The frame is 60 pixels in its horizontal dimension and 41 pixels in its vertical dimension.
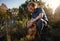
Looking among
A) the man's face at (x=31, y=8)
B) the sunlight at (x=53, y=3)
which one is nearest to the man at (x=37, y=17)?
the man's face at (x=31, y=8)

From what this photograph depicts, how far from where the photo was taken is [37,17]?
4.33 meters

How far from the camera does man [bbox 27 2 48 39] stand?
4285mm

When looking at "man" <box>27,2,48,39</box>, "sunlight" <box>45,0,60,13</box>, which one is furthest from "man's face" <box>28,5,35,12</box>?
"sunlight" <box>45,0,60,13</box>

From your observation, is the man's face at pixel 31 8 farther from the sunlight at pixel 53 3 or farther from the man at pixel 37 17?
the sunlight at pixel 53 3

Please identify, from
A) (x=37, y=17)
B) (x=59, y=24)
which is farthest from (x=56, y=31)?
(x=37, y=17)

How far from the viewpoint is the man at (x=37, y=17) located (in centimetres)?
429

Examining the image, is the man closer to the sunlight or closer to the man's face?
the man's face

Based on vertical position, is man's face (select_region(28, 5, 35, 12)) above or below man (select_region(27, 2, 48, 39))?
above

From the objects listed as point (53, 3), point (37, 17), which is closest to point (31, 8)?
point (37, 17)

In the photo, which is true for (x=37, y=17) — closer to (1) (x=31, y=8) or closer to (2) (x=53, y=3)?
(1) (x=31, y=8)

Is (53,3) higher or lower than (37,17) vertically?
higher

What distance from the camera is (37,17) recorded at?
4332 millimetres

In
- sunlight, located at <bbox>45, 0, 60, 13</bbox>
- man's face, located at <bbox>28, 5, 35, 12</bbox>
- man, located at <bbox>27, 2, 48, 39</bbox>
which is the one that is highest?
sunlight, located at <bbox>45, 0, 60, 13</bbox>

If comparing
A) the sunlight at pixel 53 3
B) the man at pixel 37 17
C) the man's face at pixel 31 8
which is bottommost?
the man at pixel 37 17
